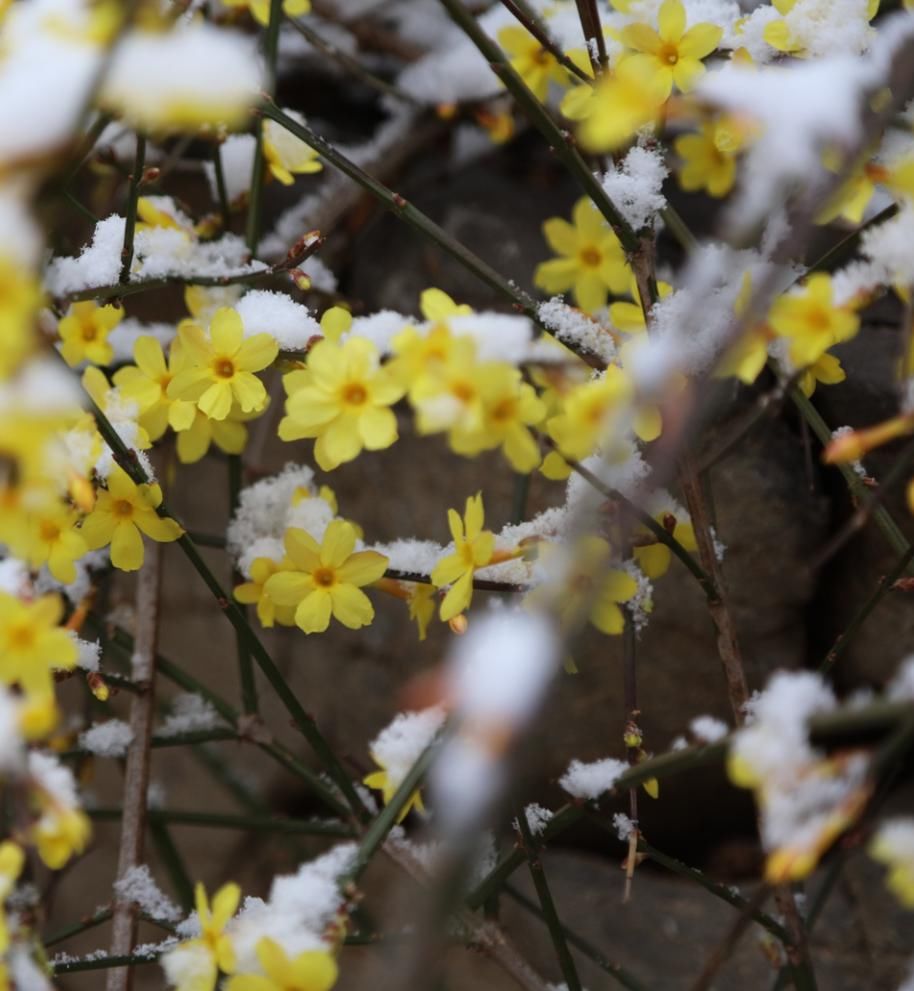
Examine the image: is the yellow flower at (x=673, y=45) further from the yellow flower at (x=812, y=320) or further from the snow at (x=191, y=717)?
the snow at (x=191, y=717)

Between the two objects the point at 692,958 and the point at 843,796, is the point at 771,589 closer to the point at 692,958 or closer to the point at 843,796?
the point at 692,958

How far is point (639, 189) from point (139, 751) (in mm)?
749

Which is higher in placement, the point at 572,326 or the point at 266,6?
the point at 266,6

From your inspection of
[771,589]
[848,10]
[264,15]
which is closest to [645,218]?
[848,10]

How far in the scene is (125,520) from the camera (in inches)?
36.6

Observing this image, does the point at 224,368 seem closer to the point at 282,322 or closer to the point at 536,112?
the point at 282,322

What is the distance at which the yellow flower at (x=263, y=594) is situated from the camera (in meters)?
1.02

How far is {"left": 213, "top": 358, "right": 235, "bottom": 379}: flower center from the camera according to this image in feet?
2.96

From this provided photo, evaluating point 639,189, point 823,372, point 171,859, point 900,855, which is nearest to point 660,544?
point 823,372

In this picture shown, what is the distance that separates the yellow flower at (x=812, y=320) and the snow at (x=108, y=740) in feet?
2.76

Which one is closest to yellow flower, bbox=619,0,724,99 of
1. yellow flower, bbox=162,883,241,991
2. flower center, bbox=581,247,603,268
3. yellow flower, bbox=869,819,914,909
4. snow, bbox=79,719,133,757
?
flower center, bbox=581,247,603,268

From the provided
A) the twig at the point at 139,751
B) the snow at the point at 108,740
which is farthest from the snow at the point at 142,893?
the snow at the point at 108,740

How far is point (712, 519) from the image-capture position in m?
1.03

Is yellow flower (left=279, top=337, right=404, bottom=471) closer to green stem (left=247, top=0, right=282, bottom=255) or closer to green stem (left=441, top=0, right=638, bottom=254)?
green stem (left=441, top=0, right=638, bottom=254)
